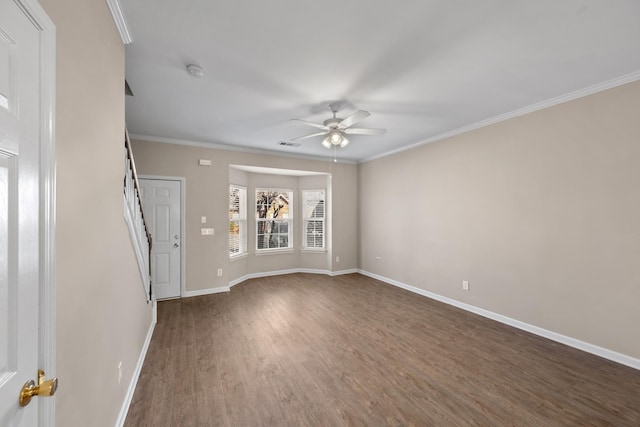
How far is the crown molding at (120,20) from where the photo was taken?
1.58m

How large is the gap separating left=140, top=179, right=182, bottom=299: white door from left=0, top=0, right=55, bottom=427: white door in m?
3.85

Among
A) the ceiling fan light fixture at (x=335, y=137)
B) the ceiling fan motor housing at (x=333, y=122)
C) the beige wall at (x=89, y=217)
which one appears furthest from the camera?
the ceiling fan light fixture at (x=335, y=137)

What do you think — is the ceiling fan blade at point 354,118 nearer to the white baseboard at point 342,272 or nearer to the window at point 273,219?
the window at point 273,219

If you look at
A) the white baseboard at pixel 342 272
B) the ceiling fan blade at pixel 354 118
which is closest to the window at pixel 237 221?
the white baseboard at pixel 342 272

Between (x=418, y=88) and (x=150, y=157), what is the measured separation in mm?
4117

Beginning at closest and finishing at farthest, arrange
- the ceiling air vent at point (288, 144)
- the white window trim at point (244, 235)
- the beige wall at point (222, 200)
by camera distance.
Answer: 1. the beige wall at point (222, 200)
2. the ceiling air vent at point (288, 144)
3. the white window trim at point (244, 235)

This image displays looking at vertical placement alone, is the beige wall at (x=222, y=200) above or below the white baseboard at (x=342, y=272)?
above

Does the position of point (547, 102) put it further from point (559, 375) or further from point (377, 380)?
point (377, 380)

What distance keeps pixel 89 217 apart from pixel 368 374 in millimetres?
2381

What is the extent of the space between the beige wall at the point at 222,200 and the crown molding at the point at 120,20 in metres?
2.74

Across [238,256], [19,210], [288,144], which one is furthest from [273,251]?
[19,210]

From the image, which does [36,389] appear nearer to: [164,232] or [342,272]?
[164,232]

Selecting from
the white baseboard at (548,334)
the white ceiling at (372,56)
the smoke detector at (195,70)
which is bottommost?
the white baseboard at (548,334)

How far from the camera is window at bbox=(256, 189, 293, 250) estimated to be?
19.5ft
